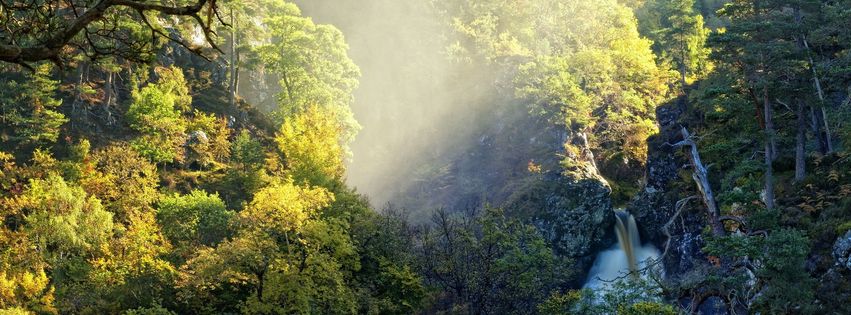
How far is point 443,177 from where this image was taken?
64.0m

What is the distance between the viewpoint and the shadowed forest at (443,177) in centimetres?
2981

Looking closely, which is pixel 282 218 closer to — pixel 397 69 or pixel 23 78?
pixel 23 78

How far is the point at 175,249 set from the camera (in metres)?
35.6

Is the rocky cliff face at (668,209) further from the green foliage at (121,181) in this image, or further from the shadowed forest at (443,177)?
the green foliage at (121,181)

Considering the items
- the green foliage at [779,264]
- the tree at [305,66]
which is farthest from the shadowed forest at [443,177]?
the tree at [305,66]

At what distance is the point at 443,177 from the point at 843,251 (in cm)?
4108

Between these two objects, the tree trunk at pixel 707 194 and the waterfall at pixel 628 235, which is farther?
the waterfall at pixel 628 235

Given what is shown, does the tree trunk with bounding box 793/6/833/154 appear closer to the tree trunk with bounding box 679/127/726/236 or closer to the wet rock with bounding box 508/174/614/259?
the wet rock with bounding box 508/174/614/259

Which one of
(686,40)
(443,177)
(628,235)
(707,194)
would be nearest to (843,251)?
(707,194)

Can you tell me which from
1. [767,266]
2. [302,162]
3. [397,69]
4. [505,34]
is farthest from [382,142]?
[767,266]

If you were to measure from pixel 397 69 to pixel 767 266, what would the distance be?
214 ft

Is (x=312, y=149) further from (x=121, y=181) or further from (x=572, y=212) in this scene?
(x=572, y=212)

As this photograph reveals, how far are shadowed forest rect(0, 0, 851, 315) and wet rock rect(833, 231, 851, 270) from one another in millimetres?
95

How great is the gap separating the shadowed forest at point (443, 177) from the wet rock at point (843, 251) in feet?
0.31
